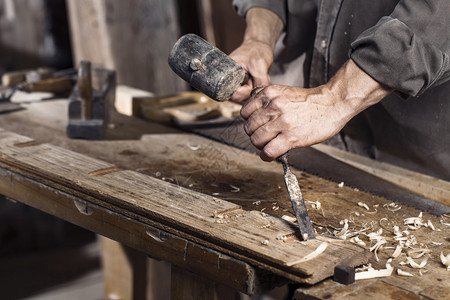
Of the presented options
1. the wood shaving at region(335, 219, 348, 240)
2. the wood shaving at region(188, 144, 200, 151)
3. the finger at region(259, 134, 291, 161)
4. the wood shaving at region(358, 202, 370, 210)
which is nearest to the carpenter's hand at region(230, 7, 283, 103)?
the wood shaving at region(188, 144, 200, 151)

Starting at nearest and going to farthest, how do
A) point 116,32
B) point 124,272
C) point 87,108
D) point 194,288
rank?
point 194,288, point 87,108, point 124,272, point 116,32

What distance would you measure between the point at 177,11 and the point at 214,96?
7.88 ft

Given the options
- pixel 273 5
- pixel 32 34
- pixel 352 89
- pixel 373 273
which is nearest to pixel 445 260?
pixel 373 273

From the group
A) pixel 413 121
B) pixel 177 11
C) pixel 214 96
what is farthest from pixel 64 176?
pixel 177 11

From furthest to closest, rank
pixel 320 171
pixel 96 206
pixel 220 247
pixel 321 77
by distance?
pixel 321 77, pixel 320 171, pixel 96 206, pixel 220 247

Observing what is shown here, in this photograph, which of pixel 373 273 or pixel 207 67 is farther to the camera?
pixel 207 67

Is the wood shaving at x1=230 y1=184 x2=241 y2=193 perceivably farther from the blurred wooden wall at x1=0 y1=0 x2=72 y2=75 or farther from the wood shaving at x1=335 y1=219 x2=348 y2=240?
the blurred wooden wall at x1=0 y1=0 x2=72 y2=75

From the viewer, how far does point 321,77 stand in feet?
8.18

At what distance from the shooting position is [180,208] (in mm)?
1693

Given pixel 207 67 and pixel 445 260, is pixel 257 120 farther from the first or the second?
pixel 445 260

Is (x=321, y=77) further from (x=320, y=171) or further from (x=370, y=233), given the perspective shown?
(x=370, y=233)

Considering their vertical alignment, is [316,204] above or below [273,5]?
below

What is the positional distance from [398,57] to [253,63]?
2.03 feet

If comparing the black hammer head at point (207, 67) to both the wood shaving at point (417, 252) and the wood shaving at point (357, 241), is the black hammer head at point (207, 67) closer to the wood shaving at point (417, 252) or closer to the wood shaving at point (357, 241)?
the wood shaving at point (357, 241)
